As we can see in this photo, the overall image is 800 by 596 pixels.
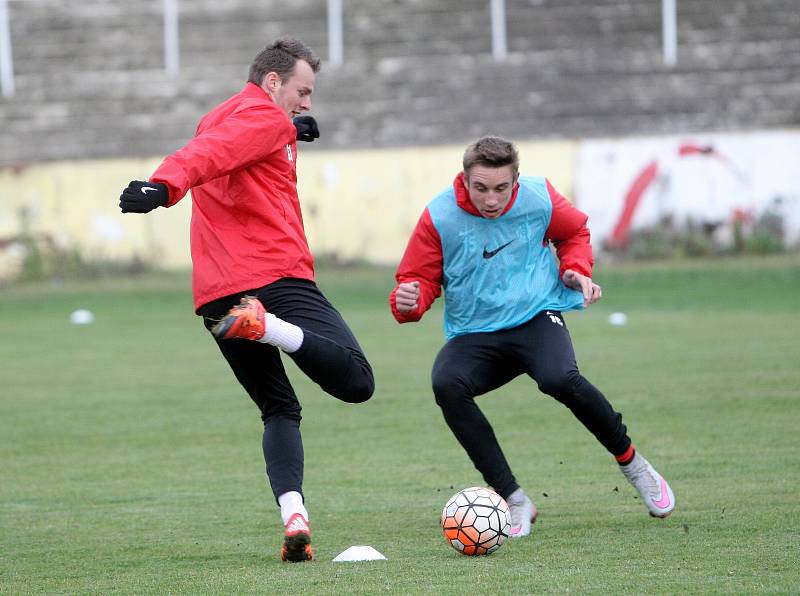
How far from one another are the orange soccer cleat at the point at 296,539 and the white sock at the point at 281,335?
26.9 inches

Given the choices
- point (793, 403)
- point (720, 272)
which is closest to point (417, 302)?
point (793, 403)

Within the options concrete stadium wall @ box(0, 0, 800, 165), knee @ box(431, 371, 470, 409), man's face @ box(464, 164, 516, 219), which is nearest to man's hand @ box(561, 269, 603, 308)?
man's face @ box(464, 164, 516, 219)

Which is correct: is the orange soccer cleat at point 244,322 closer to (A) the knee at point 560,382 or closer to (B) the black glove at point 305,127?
(B) the black glove at point 305,127

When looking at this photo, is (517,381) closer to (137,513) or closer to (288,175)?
(137,513)

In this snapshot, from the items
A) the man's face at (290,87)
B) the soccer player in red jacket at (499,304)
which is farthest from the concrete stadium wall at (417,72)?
the man's face at (290,87)

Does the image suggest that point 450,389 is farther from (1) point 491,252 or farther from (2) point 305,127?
(2) point 305,127

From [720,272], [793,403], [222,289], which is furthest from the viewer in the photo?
[720,272]

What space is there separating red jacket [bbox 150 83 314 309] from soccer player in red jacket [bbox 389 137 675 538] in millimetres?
746

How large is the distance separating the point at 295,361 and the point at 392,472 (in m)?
2.51

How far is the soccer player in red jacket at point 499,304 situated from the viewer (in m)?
6.05

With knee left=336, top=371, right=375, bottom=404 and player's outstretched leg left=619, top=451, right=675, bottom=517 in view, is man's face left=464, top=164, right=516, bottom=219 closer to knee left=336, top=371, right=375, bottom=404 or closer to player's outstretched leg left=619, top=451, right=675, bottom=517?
knee left=336, top=371, right=375, bottom=404

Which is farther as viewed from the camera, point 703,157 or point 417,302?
point 703,157

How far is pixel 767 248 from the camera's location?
25.0 meters

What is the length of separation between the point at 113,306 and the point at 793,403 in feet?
45.8
